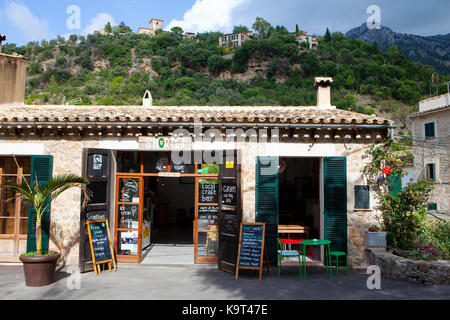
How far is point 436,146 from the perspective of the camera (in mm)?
19719

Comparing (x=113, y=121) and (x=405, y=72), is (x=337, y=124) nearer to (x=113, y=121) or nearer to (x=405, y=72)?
(x=113, y=121)

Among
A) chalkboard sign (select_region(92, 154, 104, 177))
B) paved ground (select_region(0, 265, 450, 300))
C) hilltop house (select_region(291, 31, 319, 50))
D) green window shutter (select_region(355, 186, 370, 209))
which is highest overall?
hilltop house (select_region(291, 31, 319, 50))

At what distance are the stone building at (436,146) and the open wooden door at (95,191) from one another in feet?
58.8

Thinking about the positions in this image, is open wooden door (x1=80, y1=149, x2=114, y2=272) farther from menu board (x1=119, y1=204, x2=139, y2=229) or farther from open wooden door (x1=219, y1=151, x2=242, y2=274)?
open wooden door (x1=219, y1=151, x2=242, y2=274)

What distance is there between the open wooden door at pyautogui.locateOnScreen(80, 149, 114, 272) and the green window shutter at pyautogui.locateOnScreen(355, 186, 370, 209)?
218 inches

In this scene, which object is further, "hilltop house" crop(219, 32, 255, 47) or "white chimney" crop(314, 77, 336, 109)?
"hilltop house" crop(219, 32, 255, 47)

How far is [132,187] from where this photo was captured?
7.60 metres

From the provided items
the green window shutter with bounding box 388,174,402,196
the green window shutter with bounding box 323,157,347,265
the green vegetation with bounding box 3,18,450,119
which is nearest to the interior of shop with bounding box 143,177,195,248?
the green window shutter with bounding box 323,157,347,265

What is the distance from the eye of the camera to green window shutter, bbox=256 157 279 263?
713 centimetres

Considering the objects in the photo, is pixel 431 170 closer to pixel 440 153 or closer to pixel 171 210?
pixel 440 153
